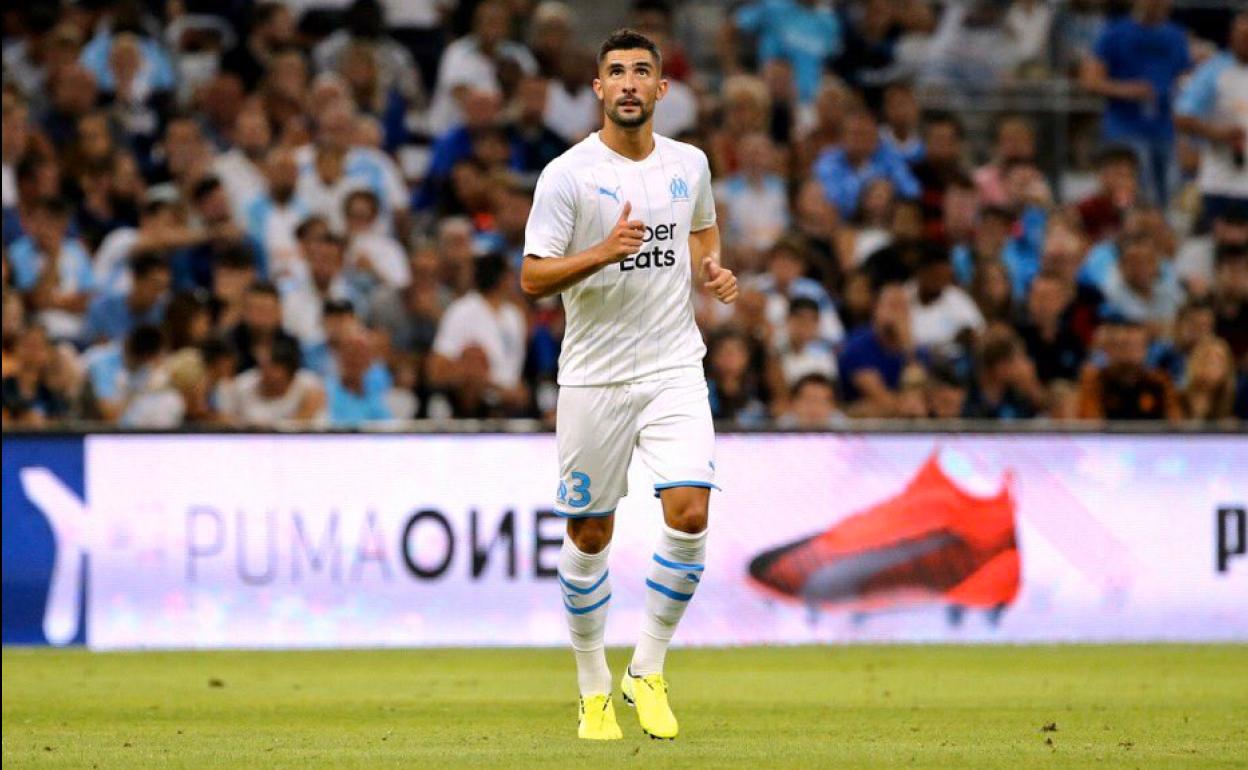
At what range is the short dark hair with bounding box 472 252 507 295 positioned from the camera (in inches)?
576

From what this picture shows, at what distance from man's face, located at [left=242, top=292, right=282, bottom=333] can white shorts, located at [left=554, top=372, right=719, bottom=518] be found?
6.50m

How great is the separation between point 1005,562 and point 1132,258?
424 cm

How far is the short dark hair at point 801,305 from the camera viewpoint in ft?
47.9

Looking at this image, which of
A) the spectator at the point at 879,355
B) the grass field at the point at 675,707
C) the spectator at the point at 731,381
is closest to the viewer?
the grass field at the point at 675,707

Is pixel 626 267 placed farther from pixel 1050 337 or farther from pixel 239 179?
pixel 239 179

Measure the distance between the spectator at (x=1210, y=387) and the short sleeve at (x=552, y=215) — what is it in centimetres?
777

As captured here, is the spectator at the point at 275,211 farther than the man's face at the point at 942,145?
No

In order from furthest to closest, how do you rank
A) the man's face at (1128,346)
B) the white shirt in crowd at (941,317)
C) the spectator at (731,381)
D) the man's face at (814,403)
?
the white shirt in crowd at (941,317)
the man's face at (1128,346)
the spectator at (731,381)
the man's face at (814,403)

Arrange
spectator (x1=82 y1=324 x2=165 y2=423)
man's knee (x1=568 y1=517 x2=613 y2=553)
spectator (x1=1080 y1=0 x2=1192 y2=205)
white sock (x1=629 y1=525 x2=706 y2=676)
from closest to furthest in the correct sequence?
white sock (x1=629 y1=525 x2=706 y2=676)
man's knee (x1=568 y1=517 x2=613 y2=553)
spectator (x1=82 y1=324 x2=165 y2=423)
spectator (x1=1080 y1=0 x2=1192 y2=205)

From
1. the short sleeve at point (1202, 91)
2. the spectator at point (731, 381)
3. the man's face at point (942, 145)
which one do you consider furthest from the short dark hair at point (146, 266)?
the short sleeve at point (1202, 91)

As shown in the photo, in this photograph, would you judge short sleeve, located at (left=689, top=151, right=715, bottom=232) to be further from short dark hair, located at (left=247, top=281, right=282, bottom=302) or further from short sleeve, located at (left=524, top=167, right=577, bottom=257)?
short dark hair, located at (left=247, top=281, right=282, bottom=302)

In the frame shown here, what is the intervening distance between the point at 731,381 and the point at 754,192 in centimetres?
298

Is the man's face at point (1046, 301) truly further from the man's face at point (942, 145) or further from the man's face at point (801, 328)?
the man's face at point (801, 328)

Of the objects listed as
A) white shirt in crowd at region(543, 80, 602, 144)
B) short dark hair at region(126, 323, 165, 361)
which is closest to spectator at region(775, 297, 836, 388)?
white shirt in crowd at region(543, 80, 602, 144)
